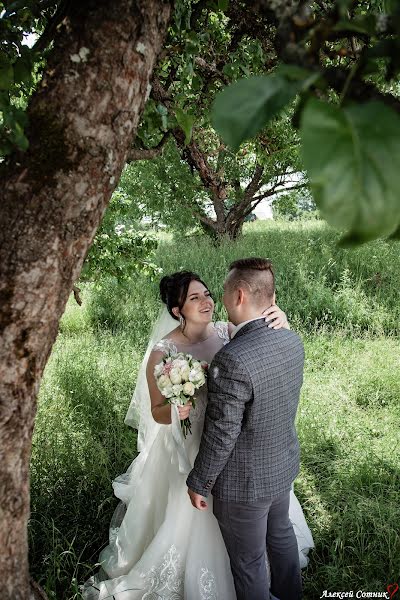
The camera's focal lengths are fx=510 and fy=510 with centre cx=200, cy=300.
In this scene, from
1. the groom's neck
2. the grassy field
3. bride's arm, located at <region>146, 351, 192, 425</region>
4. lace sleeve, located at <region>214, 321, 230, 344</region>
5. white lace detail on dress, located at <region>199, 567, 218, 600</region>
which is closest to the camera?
the groom's neck

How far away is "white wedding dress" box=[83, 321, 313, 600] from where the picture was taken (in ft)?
9.25

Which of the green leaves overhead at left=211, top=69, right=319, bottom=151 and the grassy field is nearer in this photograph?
the green leaves overhead at left=211, top=69, right=319, bottom=151

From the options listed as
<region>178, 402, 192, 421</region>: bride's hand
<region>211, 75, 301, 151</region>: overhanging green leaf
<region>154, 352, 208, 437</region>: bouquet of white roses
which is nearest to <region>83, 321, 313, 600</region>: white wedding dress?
<region>178, 402, 192, 421</region>: bride's hand

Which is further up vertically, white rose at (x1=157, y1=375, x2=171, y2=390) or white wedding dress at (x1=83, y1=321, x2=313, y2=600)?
white rose at (x1=157, y1=375, x2=171, y2=390)

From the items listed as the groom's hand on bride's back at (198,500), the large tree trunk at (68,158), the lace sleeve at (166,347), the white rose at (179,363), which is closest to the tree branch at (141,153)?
the large tree trunk at (68,158)

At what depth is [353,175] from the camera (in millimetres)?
508

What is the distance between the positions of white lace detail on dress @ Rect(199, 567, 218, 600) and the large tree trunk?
207 cm

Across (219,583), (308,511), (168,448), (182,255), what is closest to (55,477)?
(168,448)

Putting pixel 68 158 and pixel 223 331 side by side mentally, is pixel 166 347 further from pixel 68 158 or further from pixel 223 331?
pixel 68 158

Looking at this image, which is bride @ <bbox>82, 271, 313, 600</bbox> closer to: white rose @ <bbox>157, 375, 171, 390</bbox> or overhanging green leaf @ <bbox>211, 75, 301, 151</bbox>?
white rose @ <bbox>157, 375, 171, 390</bbox>

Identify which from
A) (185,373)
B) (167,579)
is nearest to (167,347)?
(185,373)

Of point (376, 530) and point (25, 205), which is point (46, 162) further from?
point (376, 530)

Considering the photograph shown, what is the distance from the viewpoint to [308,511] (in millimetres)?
3578

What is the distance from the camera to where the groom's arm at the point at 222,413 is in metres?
2.23
